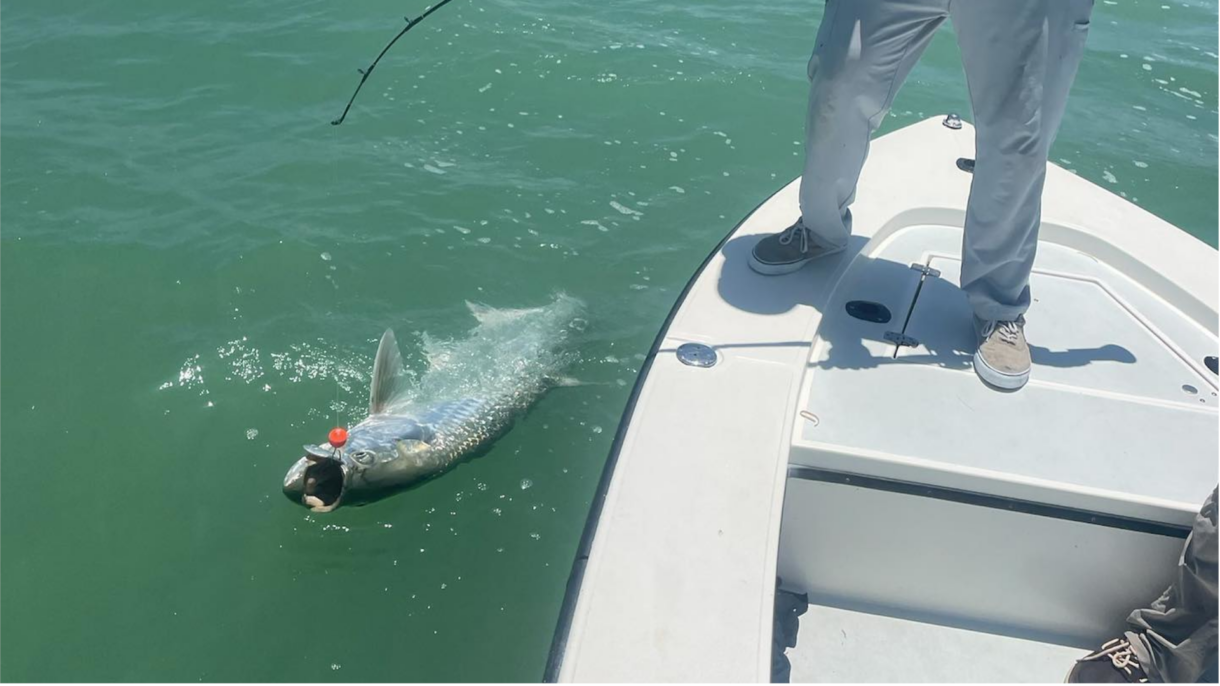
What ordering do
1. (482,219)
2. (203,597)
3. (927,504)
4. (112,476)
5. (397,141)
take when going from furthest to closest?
(397,141)
(482,219)
(112,476)
(203,597)
(927,504)

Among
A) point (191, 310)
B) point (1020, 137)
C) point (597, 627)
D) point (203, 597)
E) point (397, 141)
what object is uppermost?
point (1020, 137)

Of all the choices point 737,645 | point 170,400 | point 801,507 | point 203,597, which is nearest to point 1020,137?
point 801,507

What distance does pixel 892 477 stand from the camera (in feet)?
9.09

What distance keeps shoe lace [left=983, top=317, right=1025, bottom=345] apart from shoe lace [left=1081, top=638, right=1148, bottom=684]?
3.30ft

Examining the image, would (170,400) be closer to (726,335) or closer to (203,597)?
(203,597)

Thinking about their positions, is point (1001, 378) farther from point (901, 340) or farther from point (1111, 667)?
point (1111, 667)

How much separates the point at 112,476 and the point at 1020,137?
12.7 ft

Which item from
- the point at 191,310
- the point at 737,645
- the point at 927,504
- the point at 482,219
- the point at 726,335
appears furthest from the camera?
the point at 482,219

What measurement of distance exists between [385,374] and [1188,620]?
3.14 m

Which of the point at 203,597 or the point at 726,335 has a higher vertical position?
the point at 726,335

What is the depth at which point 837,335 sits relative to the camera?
10.7ft

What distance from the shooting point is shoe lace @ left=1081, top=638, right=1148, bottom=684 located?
2.62m

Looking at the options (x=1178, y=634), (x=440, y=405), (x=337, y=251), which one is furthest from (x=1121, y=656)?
(x=337, y=251)

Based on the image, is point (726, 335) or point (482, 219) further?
point (482, 219)
